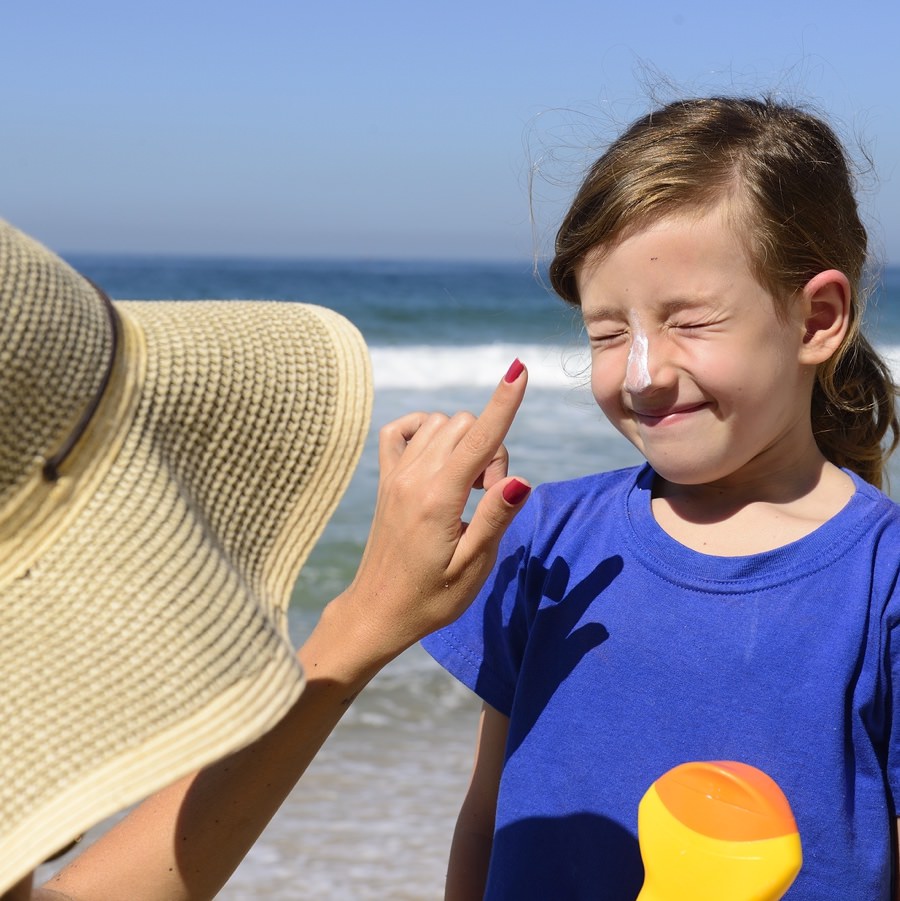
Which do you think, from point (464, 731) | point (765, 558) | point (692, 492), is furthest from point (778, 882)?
point (464, 731)

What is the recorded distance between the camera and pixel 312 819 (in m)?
3.40

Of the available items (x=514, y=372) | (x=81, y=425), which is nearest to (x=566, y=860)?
(x=514, y=372)

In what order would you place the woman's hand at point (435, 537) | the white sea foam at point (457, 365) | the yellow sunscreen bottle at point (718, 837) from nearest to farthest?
the yellow sunscreen bottle at point (718, 837)
the woman's hand at point (435, 537)
the white sea foam at point (457, 365)

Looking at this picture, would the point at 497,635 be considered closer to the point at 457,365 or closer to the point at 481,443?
the point at 481,443

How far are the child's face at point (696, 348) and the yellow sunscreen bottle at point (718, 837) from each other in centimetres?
48

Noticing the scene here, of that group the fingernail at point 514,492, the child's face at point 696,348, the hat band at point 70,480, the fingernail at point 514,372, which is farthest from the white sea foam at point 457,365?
the hat band at point 70,480

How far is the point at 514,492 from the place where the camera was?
1.19 meters

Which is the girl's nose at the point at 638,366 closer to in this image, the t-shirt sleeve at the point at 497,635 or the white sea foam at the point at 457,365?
the t-shirt sleeve at the point at 497,635

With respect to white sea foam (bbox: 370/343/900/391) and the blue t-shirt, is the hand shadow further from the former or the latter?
white sea foam (bbox: 370/343/900/391)

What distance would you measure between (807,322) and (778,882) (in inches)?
30.2

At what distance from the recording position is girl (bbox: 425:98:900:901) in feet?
4.45

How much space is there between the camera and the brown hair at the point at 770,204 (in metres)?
1.53

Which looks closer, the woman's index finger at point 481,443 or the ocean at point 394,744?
the woman's index finger at point 481,443

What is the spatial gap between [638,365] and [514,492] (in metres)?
0.38
